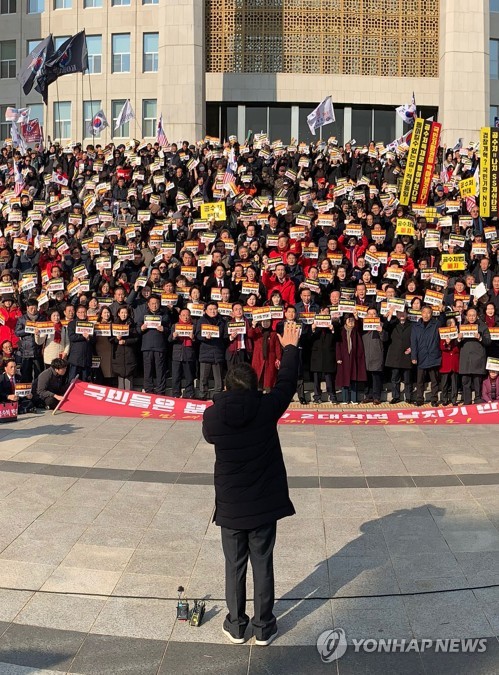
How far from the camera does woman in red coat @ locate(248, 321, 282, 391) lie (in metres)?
14.4

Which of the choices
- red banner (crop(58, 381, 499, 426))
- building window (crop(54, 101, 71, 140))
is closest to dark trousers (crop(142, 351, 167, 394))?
red banner (crop(58, 381, 499, 426))

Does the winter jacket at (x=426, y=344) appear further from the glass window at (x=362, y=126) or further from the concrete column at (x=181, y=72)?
the glass window at (x=362, y=126)

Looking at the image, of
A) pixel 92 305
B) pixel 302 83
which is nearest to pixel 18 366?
pixel 92 305

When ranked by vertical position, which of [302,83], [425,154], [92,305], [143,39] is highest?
[143,39]

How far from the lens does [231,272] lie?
16.2 meters

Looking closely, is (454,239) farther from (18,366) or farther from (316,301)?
(18,366)

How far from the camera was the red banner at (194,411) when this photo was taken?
13.1 m

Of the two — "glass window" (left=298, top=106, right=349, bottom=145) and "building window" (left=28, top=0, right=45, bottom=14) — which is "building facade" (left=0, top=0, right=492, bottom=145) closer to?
"glass window" (left=298, top=106, right=349, bottom=145)

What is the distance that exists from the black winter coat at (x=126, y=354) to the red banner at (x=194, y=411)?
695 millimetres

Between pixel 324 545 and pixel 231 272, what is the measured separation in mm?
9224

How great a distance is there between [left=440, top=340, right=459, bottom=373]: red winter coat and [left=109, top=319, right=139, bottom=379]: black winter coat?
204 inches

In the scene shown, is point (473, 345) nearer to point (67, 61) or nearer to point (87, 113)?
point (67, 61)

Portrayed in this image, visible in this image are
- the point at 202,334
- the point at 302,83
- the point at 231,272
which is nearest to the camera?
the point at 202,334

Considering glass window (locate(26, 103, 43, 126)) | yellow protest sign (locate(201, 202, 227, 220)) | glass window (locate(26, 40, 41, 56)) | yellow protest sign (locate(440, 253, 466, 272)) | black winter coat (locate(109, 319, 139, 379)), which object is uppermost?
glass window (locate(26, 40, 41, 56))
